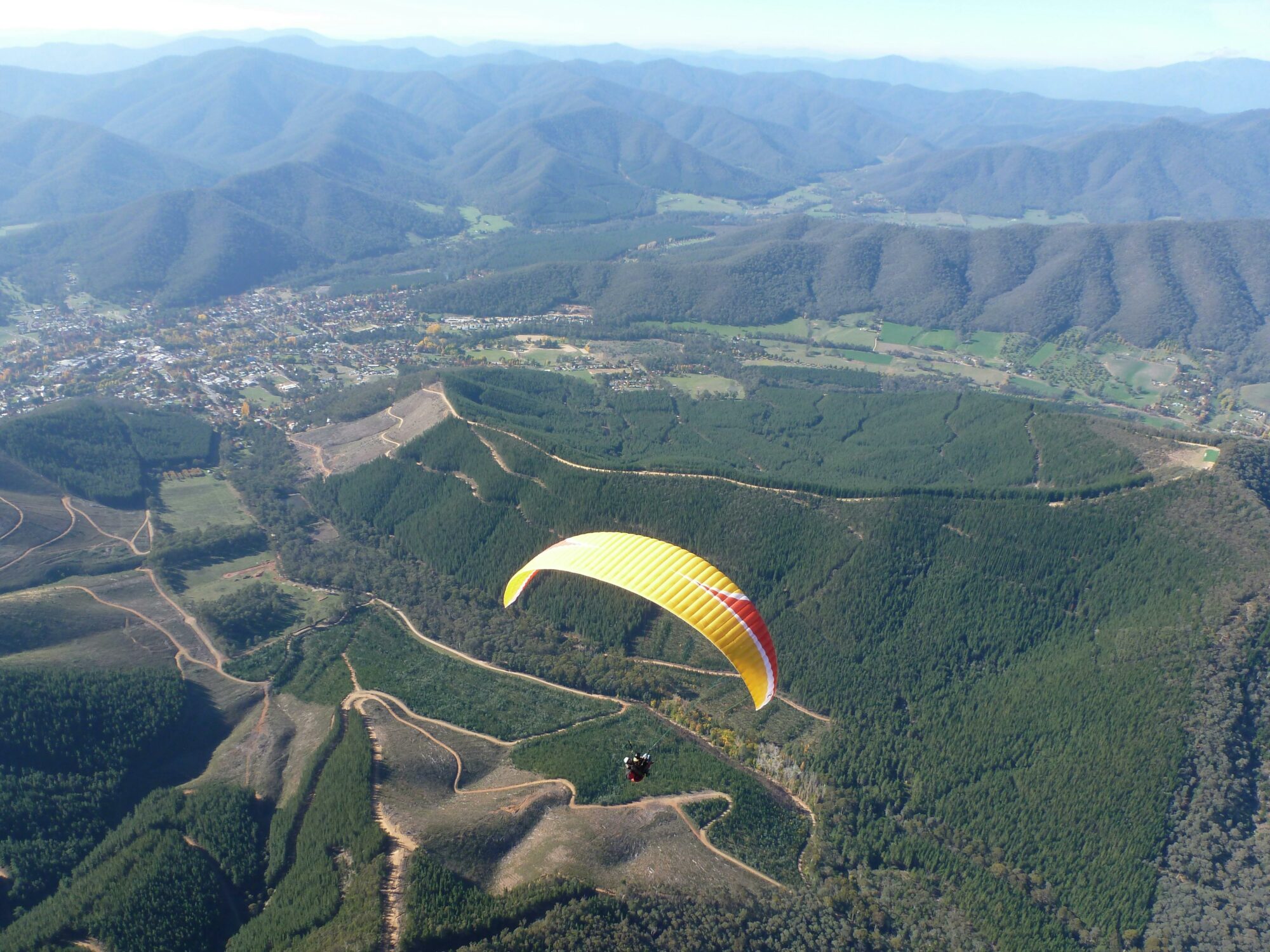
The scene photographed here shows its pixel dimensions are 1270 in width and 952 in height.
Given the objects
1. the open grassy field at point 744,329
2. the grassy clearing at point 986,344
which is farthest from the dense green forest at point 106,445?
the grassy clearing at point 986,344

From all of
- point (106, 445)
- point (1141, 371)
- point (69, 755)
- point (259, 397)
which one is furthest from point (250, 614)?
→ point (1141, 371)

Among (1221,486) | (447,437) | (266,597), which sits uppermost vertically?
(1221,486)

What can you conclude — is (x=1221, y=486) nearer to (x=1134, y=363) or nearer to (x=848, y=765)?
(x=848, y=765)

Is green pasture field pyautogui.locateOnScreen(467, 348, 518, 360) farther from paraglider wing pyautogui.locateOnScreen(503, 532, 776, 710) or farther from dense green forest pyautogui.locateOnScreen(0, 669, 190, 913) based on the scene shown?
paraglider wing pyautogui.locateOnScreen(503, 532, 776, 710)

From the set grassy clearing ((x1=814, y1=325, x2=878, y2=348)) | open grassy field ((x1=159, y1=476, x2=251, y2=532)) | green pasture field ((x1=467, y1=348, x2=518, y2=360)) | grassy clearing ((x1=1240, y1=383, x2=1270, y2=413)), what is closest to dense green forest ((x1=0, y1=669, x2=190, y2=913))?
open grassy field ((x1=159, y1=476, x2=251, y2=532))

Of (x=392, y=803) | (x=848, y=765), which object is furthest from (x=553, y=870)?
(x=848, y=765)

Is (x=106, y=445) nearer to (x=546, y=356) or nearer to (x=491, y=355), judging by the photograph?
(x=491, y=355)
